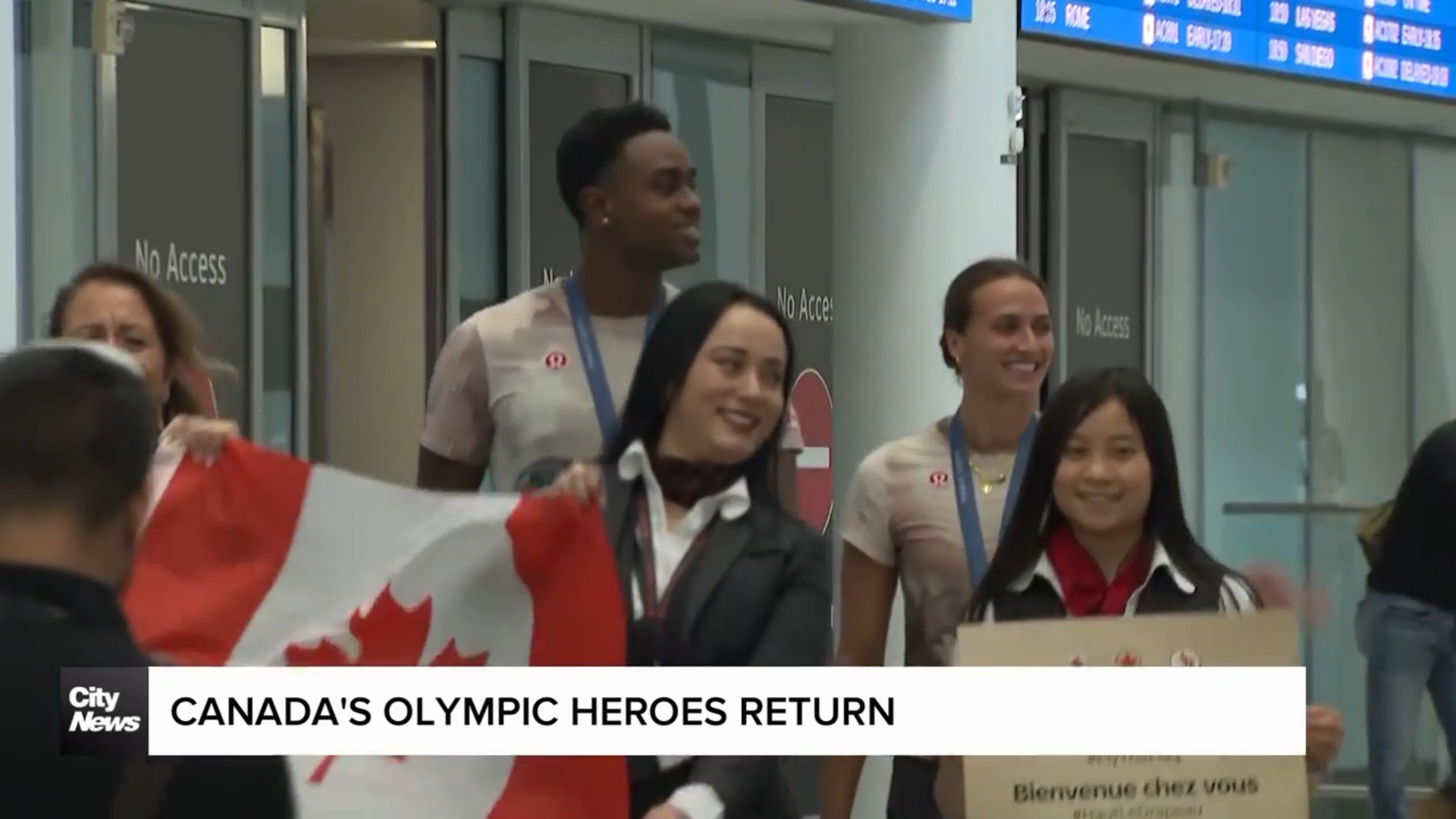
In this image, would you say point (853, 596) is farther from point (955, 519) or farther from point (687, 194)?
point (687, 194)

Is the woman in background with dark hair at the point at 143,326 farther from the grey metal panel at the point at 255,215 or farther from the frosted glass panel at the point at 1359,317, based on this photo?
the frosted glass panel at the point at 1359,317

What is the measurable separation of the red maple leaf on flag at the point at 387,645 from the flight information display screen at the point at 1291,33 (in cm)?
614

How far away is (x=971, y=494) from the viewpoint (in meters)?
4.58

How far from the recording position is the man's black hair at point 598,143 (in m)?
5.33

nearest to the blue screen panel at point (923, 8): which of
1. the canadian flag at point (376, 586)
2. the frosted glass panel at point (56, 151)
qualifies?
the frosted glass panel at point (56, 151)

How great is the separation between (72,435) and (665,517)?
1595 mm

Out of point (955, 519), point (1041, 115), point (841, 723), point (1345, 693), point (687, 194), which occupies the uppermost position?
point (1041, 115)

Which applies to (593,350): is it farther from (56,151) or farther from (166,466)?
(56,151)

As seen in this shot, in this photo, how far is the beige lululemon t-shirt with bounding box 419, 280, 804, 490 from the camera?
4980 mm

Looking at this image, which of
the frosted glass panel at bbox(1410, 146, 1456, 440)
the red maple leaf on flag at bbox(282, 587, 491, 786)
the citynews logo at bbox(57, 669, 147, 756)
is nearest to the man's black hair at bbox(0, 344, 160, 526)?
the citynews logo at bbox(57, 669, 147, 756)

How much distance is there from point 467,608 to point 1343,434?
11062 mm

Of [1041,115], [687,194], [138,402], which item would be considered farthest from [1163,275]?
[138,402]

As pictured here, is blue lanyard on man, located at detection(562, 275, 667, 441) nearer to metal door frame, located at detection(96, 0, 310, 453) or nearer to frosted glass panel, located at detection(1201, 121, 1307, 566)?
metal door frame, located at detection(96, 0, 310, 453)

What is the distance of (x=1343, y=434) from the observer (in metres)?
14.5
